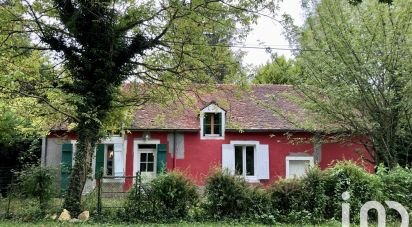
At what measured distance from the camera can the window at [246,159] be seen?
55.4 feet

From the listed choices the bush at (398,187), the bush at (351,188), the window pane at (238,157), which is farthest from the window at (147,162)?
the bush at (398,187)

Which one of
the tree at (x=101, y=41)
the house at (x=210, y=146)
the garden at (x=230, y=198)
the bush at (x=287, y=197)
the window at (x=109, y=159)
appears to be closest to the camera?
the tree at (x=101, y=41)

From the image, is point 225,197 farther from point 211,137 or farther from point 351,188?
point 211,137

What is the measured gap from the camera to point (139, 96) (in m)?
12.0

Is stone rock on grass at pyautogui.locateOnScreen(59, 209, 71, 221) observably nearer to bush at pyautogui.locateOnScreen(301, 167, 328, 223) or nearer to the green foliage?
the green foliage

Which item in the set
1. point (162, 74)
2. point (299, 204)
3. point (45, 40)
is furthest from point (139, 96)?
point (299, 204)

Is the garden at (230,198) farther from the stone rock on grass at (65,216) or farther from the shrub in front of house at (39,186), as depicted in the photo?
the stone rock on grass at (65,216)

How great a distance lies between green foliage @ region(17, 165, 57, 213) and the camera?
10305 mm

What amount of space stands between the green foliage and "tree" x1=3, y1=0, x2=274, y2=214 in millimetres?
584

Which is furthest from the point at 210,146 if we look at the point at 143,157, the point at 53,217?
the point at 53,217

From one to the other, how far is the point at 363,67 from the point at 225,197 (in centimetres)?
613

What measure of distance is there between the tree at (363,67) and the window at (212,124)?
4.16 m

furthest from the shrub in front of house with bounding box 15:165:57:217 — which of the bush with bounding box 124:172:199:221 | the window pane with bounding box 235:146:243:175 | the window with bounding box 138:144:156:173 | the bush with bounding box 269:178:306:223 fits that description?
the window pane with bounding box 235:146:243:175

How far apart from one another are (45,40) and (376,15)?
9602 millimetres
